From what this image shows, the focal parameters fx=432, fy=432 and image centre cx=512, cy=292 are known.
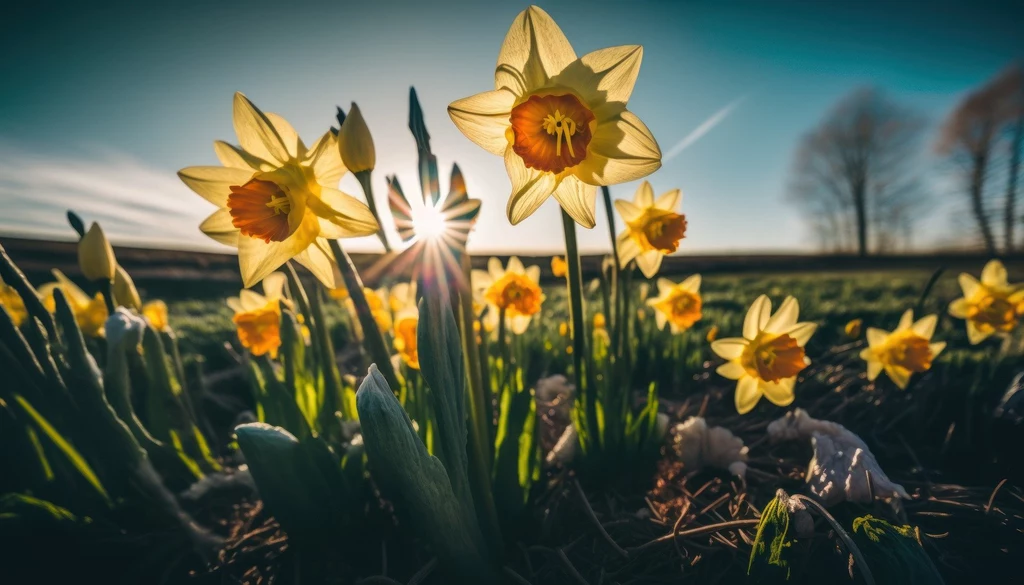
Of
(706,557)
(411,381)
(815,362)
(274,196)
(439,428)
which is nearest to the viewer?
(439,428)

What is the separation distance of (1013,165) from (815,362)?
14070mm

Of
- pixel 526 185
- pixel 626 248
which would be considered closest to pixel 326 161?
pixel 526 185

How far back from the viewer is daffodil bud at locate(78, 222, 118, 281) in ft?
4.88

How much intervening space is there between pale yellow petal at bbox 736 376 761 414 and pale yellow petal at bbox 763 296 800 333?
22 centimetres

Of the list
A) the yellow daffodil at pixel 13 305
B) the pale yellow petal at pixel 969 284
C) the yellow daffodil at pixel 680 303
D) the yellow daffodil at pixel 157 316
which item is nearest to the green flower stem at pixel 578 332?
the yellow daffodil at pixel 680 303

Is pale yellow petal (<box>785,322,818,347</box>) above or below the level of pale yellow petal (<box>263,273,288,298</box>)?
below

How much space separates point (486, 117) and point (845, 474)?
57.7 inches

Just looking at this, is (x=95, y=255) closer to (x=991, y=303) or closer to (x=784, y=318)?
(x=784, y=318)

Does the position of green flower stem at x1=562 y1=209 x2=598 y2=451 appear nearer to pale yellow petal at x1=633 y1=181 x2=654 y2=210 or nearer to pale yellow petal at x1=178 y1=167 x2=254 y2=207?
pale yellow petal at x1=633 y1=181 x2=654 y2=210

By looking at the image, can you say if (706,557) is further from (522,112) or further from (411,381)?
(522,112)

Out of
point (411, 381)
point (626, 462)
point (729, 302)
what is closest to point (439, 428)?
point (411, 381)

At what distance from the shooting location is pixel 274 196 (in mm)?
1085

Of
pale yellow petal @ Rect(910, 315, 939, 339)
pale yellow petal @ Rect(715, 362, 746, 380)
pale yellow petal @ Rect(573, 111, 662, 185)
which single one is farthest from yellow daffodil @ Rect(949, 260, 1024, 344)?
pale yellow petal @ Rect(573, 111, 662, 185)

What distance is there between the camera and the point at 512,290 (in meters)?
1.93
